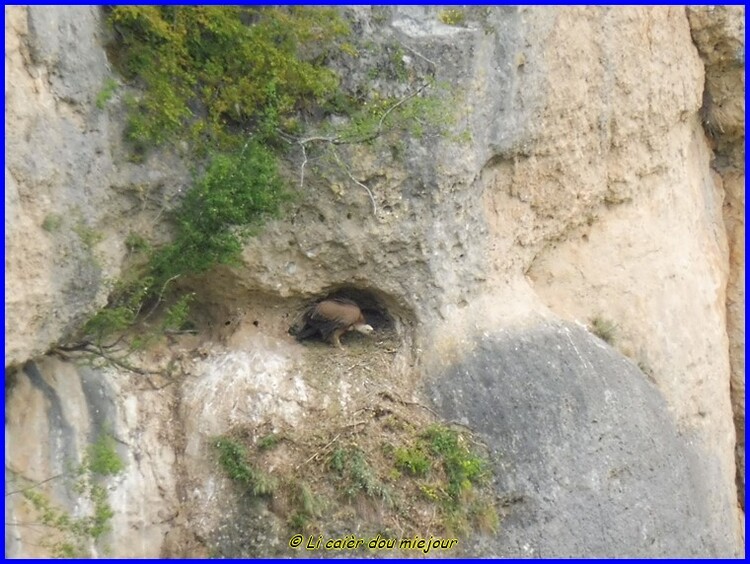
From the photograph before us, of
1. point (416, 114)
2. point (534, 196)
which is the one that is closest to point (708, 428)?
point (534, 196)

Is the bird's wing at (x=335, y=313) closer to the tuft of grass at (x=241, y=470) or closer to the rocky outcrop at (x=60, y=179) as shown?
the tuft of grass at (x=241, y=470)

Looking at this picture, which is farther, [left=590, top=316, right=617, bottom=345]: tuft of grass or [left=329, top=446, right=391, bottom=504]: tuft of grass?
[left=590, top=316, right=617, bottom=345]: tuft of grass

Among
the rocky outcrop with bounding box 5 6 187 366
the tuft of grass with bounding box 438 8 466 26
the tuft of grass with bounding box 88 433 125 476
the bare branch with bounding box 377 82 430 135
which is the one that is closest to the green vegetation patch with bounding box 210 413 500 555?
the tuft of grass with bounding box 88 433 125 476

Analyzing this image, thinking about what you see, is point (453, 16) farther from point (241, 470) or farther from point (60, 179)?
point (241, 470)

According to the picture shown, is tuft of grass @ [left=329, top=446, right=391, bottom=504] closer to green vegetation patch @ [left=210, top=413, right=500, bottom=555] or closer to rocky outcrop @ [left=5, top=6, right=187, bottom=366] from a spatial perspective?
green vegetation patch @ [left=210, top=413, right=500, bottom=555]

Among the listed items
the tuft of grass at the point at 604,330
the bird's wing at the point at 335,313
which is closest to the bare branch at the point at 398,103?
the bird's wing at the point at 335,313

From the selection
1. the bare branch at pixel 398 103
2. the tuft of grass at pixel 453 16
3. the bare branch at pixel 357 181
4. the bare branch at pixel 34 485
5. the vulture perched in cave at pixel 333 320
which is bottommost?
the bare branch at pixel 34 485

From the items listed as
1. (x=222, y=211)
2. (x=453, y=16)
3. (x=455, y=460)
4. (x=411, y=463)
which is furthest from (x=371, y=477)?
(x=453, y=16)
